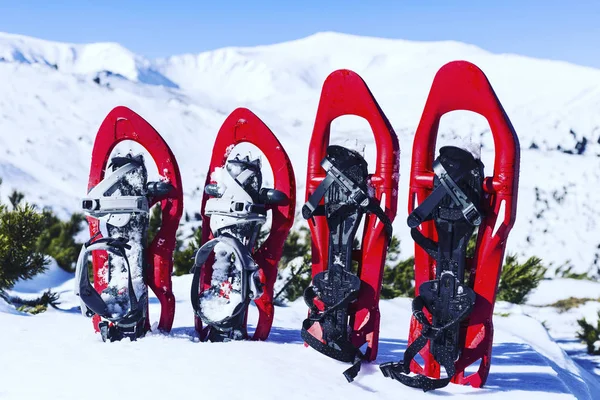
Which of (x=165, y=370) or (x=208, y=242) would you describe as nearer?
(x=165, y=370)

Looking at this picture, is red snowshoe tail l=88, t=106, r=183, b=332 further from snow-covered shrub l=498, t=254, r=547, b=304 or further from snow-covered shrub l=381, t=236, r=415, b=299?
snow-covered shrub l=498, t=254, r=547, b=304

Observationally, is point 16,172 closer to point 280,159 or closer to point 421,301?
point 280,159

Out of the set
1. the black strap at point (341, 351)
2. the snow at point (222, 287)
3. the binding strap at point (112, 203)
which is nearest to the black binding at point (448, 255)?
the black strap at point (341, 351)

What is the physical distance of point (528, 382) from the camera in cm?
410

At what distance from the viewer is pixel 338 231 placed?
14.5ft

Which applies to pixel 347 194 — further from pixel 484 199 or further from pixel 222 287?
pixel 222 287

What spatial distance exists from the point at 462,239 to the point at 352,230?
0.75 m

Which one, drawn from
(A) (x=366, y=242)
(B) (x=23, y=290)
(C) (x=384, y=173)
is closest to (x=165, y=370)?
(A) (x=366, y=242)

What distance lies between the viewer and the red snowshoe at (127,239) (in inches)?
178

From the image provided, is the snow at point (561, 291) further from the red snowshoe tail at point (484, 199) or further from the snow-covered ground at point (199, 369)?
the red snowshoe tail at point (484, 199)

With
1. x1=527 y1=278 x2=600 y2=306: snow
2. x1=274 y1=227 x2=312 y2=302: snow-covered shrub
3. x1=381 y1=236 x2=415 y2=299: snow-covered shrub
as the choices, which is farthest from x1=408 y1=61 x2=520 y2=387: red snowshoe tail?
x1=527 y1=278 x2=600 y2=306: snow

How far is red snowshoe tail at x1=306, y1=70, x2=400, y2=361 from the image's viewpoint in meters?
4.29

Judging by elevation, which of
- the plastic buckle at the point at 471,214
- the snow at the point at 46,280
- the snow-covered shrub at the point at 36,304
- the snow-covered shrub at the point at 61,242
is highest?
the plastic buckle at the point at 471,214

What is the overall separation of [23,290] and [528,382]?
6.53 metres
